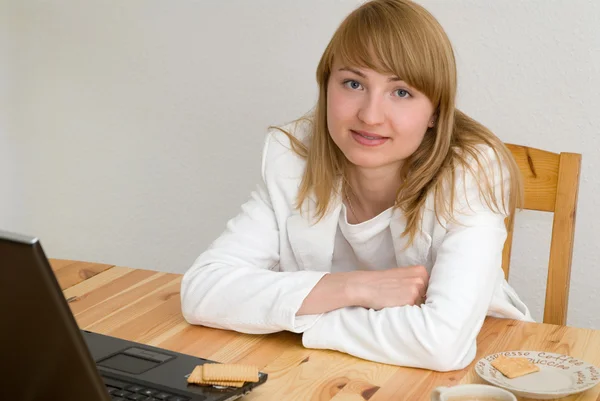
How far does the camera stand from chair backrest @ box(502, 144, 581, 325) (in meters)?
1.64

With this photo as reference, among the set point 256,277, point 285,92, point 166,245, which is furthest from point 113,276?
point 166,245

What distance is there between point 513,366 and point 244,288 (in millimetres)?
473

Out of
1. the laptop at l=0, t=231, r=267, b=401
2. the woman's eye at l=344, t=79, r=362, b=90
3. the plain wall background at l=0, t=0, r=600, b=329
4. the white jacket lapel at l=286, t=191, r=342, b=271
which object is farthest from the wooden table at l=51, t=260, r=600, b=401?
the plain wall background at l=0, t=0, r=600, b=329

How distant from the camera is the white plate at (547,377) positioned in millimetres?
1124

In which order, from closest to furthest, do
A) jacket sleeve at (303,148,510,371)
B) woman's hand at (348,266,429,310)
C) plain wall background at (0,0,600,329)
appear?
1. jacket sleeve at (303,148,510,371)
2. woman's hand at (348,266,429,310)
3. plain wall background at (0,0,600,329)

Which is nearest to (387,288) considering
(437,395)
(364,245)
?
(364,245)

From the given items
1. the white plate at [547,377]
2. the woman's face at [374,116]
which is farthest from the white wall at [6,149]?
the white plate at [547,377]

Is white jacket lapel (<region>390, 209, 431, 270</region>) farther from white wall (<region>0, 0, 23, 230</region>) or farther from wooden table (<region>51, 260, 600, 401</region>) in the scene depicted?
white wall (<region>0, 0, 23, 230</region>)

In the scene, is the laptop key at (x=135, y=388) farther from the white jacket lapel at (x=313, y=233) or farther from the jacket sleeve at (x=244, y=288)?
the white jacket lapel at (x=313, y=233)

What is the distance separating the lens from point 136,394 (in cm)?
108

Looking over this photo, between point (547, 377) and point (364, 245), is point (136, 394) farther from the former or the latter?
point (364, 245)

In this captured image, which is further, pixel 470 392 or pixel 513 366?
pixel 513 366

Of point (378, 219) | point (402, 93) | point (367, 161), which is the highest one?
point (402, 93)

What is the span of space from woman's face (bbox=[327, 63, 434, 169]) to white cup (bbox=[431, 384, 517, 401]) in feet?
1.94
